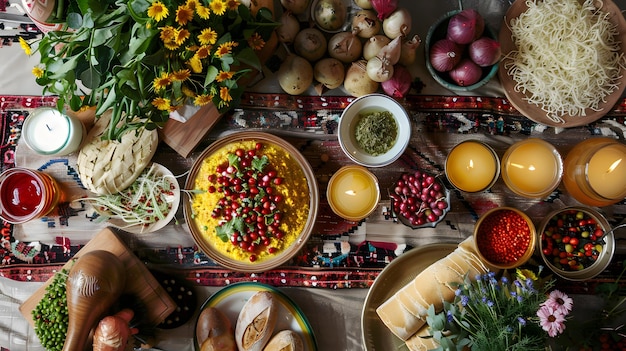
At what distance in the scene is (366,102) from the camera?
1545 millimetres

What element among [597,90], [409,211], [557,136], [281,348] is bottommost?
[281,348]

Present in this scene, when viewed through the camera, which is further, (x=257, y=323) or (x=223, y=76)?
(x=257, y=323)

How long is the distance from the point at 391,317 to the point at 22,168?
128 centimetres

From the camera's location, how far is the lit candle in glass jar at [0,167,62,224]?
1.56 m

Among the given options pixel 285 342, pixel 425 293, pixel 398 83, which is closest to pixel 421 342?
pixel 425 293

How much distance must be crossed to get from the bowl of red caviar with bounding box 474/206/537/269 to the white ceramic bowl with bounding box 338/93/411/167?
339 millimetres

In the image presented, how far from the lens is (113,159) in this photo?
156 cm

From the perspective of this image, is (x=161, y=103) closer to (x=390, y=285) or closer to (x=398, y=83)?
(x=398, y=83)

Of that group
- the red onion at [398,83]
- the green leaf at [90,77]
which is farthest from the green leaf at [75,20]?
the red onion at [398,83]

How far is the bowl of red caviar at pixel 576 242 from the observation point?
1.48m

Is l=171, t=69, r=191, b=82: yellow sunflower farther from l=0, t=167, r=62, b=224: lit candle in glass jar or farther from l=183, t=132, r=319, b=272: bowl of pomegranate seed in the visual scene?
l=0, t=167, r=62, b=224: lit candle in glass jar

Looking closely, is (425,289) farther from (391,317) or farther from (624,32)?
(624,32)

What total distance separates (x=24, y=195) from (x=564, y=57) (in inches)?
71.0

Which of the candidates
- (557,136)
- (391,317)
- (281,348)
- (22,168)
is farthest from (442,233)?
(22,168)
